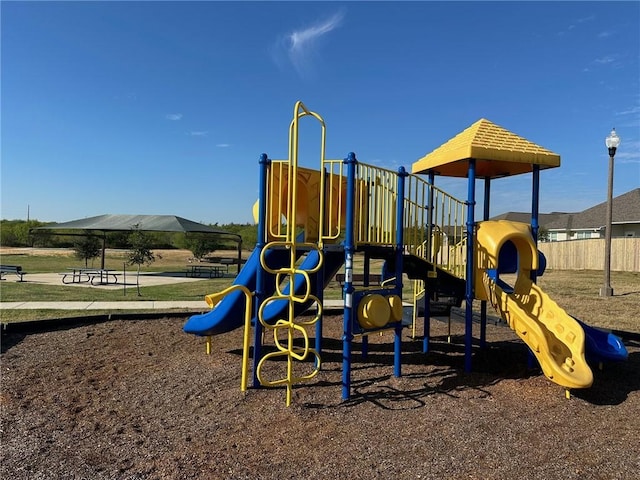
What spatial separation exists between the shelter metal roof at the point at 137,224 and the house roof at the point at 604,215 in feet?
81.8

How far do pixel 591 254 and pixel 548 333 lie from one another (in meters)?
25.8

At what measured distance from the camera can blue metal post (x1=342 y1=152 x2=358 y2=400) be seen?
17.1ft

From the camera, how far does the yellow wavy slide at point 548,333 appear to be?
5270mm

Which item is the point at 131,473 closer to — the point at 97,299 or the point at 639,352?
the point at 639,352

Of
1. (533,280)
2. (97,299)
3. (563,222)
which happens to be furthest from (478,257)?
(563,222)

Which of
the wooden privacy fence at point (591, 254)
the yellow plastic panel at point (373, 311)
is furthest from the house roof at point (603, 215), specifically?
the yellow plastic panel at point (373, 311)

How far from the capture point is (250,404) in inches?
196

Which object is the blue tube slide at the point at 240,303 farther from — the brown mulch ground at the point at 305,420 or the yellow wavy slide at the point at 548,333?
the yellow wavy slide at the point at 548,333

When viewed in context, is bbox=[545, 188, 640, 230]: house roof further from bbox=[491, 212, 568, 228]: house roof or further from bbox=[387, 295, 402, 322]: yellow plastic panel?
bbox=[387, 295, 402, 322]: yellow plastic panel

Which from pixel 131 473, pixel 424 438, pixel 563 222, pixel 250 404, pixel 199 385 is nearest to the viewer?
pixel 131 473

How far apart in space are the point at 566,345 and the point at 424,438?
2528mm

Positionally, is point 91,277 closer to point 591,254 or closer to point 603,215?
point 591,254

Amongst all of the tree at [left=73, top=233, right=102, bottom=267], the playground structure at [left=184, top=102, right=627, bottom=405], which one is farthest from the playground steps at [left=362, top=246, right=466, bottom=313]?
the tree at [left=73, top=233, right=102, bottom=267]

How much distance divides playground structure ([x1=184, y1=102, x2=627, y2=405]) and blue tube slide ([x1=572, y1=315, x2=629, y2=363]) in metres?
0.02
